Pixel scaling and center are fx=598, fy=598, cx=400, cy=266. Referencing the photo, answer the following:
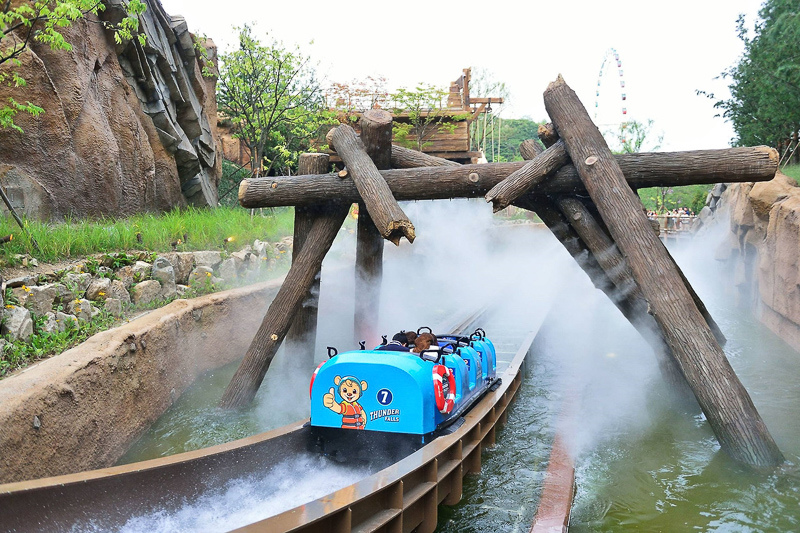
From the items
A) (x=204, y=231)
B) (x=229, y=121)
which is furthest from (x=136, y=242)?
(x=229, y=121)

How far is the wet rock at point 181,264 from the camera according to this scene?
8.26 meters

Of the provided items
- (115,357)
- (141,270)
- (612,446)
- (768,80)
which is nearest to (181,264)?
(141,270)

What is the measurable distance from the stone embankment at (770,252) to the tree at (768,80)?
149cm

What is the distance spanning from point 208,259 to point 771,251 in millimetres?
9394

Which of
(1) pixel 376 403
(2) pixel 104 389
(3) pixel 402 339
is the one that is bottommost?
(2) pixel 104 389

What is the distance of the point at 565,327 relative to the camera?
13.0m

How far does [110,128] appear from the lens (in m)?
10.3

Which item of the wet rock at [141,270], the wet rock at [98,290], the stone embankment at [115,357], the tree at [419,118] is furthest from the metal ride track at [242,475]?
the tree at [419,118]

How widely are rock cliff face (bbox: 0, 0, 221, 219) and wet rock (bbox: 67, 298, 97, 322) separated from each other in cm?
306

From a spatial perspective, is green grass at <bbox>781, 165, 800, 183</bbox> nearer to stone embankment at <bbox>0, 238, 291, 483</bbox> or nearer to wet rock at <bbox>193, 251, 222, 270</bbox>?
stone embankment at <bbox>0, 238, 291, 483</bbox>

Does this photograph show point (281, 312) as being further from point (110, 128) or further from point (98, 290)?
point (110, 128)

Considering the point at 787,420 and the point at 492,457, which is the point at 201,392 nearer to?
the point at 492,457

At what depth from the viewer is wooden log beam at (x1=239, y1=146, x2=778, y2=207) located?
18.5ft

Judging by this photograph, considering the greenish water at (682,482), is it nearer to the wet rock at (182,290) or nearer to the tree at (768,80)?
the wet rock at (182,290)
